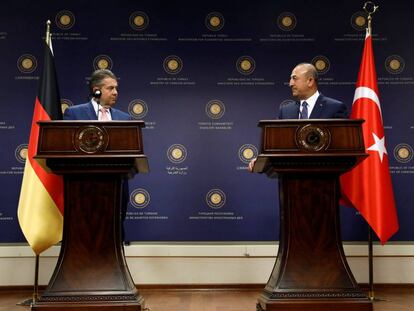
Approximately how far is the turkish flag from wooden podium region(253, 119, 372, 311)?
3.82 ft

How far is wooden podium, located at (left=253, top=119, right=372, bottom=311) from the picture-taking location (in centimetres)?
306

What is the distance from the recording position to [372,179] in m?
4.33

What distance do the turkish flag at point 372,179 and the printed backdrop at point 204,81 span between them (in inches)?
17.9

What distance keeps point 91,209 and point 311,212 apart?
120cm

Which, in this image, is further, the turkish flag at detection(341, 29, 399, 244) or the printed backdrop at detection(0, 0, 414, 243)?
the printed backdrop at detection(0, 0, 414, 243)

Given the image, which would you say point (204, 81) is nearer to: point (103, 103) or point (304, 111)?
point (103, 103)

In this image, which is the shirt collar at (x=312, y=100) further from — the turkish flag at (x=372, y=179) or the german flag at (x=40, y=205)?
the german flag at (x=40, y=205)

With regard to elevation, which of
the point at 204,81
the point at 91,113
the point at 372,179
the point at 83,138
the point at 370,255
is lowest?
the point at 370,255

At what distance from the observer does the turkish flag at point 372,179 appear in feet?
14.1

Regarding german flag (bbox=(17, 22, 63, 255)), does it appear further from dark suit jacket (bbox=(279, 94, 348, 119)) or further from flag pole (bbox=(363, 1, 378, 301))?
flag pole (bbox=(363, 1, 378, 301))

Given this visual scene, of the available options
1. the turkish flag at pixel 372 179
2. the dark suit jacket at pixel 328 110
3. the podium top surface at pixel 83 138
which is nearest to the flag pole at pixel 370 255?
the turkish flag at pixel 372 179

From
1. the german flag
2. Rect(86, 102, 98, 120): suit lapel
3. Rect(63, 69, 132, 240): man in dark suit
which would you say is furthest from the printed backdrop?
Rect(86, 102, 98, 120): suit lapel

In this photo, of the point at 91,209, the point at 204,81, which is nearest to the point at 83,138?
the point at 91,209

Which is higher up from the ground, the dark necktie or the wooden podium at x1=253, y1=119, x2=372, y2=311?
the dark necktie
